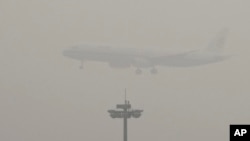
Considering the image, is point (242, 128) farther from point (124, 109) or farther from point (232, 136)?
point (124, 109)

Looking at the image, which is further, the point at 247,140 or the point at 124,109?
the point at 124,109

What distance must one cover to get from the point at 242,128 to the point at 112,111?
52249 mm

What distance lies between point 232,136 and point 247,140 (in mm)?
1008

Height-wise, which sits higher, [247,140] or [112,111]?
[112,111]

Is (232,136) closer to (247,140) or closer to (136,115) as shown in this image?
(247,140)

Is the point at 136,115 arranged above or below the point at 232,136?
above

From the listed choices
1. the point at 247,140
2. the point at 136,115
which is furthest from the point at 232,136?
the point at 136,115

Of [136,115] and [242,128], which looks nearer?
[242,128]

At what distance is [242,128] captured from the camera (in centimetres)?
4281

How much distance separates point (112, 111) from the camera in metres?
94.1

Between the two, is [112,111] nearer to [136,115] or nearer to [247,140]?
[136,115]

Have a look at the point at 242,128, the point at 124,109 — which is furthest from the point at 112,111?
the point at 242,128

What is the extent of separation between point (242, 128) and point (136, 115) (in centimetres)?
5106

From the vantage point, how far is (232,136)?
41938 mm
